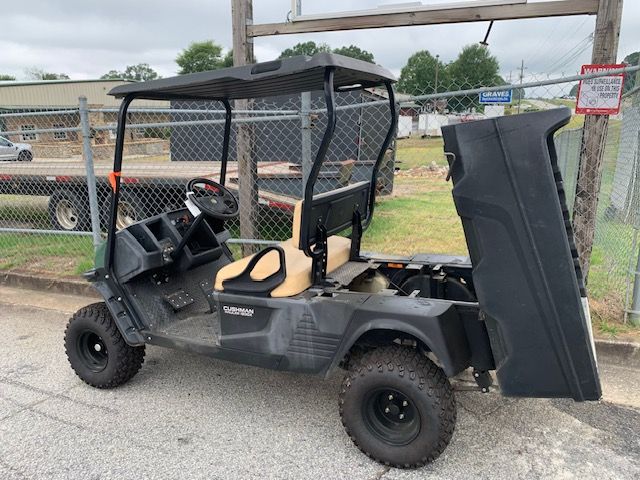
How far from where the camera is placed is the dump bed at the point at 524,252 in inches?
83.6

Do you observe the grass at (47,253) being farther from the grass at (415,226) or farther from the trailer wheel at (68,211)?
the grass at (415,226)

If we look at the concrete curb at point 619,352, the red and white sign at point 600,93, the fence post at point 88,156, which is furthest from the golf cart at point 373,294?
the fence post at point 88,156

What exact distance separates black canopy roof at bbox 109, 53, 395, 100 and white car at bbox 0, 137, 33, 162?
54.5ft

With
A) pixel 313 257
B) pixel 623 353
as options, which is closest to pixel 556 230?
pixel 313 257

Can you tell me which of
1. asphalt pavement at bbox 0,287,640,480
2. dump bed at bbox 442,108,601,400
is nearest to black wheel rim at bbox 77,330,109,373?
asphalt pavement at bbox 0,287,640,480

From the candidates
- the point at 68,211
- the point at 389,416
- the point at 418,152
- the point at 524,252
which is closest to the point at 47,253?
the point at 68,211

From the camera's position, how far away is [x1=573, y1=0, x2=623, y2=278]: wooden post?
11.8 ft

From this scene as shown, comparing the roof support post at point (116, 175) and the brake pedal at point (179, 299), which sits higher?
the roof support post at point (116, 175)

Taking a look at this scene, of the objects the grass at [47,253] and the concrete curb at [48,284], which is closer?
the concrete curb at [48,284]

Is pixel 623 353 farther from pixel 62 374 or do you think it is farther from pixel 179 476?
pixel 62 374

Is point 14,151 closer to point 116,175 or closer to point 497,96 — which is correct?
point 116,175

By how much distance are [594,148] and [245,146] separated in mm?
3009

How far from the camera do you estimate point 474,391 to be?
126 inches

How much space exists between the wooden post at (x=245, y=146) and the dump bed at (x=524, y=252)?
2.96 m
